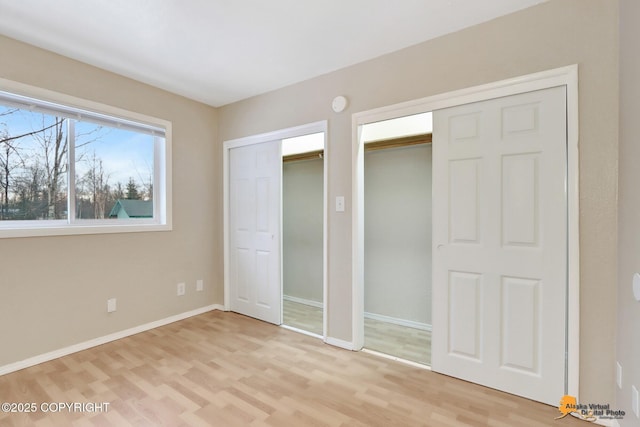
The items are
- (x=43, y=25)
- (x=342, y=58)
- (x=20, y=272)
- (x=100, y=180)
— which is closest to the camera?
Answer: (x=43, y=25)

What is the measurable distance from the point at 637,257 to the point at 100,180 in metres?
3.84

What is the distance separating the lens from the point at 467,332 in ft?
6.85

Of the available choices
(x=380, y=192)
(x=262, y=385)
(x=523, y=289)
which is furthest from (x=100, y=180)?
(x=523, y=289)

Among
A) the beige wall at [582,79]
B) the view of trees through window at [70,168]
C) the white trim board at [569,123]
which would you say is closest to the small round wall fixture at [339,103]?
the beige wall at [582,79]

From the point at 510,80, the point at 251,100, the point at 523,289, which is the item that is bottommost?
the point at 523,289

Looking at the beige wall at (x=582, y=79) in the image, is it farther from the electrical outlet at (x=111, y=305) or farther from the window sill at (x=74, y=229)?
the electrical outlet at (x=111, y=305)

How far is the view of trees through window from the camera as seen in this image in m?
2.29

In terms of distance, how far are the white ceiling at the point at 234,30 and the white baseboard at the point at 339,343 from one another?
2.44 m

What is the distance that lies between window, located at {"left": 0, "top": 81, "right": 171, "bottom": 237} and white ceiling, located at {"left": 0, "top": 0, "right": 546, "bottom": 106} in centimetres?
43

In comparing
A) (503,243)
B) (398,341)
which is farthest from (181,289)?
(503,243)

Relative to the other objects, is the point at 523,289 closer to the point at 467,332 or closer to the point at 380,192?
the point at 467,332

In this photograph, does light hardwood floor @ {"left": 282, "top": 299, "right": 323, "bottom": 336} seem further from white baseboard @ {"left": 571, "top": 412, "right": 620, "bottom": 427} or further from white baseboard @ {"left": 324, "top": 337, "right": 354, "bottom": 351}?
white baseboard @ {"left": 571, "top": 412, "right": 620, "bottom": 427}

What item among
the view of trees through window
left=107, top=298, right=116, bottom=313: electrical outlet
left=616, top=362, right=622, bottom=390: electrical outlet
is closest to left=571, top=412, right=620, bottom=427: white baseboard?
left=616, top=362, right=622, bottom=390: electrical outlet

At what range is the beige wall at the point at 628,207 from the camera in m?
1.38
